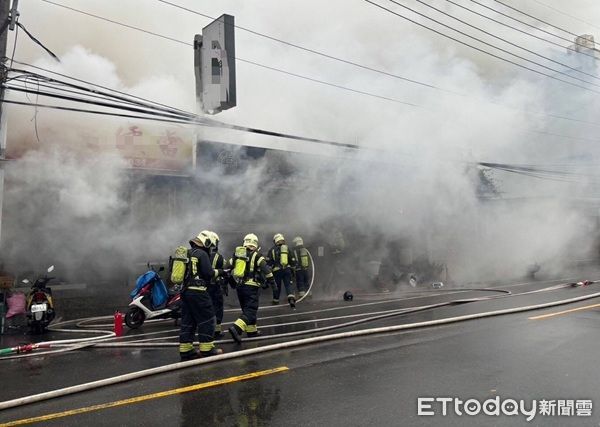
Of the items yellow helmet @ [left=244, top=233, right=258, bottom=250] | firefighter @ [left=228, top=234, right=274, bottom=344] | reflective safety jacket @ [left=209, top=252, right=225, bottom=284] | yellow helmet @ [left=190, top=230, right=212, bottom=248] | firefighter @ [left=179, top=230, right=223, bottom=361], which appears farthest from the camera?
yellow helmet @ [left=244, top=233, right=258, bottom=250]

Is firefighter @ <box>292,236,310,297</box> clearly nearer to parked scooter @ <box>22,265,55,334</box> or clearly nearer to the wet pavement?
the wet pavement

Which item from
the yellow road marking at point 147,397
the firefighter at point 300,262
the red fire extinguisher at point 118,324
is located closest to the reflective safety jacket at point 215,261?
the yellow road marking at point 147,397

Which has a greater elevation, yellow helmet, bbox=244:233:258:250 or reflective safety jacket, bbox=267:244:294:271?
yellow helmet, bbox=244:233:258:250

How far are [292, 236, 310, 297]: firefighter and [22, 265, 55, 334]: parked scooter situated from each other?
17.1 ft

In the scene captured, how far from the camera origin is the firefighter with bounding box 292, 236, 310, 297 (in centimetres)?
1091

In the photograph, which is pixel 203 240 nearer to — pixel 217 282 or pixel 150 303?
pixel 217 282

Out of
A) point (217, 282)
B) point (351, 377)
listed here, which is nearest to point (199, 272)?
point (217, 282)

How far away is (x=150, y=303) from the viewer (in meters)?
7.89

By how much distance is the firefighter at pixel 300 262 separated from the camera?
1091 centimetres

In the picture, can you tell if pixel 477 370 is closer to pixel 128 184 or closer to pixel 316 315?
pixel 316 315

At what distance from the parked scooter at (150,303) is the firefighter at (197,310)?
2.29 meters

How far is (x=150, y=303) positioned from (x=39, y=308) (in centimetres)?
169

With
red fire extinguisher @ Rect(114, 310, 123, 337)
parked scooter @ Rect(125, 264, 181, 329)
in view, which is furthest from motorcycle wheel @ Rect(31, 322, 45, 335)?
red fire extinguisher @ Rect(114, 310, 123, 337)

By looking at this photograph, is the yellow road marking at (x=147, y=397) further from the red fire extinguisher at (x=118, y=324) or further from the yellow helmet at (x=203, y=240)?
the red fire extinguisher at (x=118, y=324)
